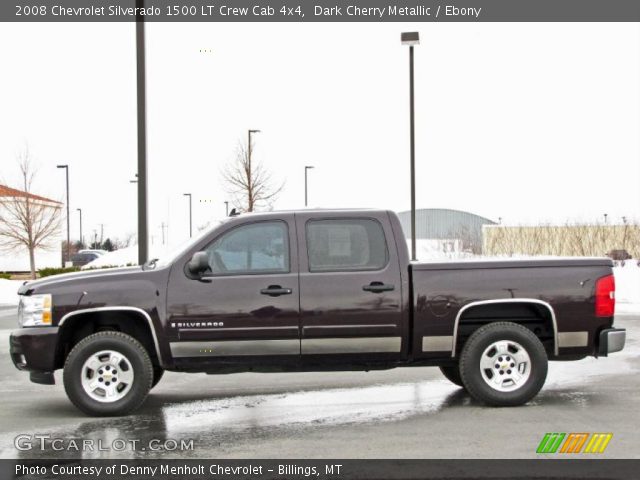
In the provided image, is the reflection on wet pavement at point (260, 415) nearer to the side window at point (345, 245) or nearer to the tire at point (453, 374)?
the tire at point (453, 374)

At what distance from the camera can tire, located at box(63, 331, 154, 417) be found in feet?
26.4

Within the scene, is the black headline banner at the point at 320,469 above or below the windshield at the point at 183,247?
below

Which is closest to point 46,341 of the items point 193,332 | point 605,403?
point 193,332

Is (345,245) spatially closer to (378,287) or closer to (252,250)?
(378,287)

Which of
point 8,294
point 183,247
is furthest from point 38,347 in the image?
point 8,294

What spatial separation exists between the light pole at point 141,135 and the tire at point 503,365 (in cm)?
759

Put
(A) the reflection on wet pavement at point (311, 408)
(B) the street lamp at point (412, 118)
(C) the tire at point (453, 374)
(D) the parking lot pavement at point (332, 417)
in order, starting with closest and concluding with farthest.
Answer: (D) the parking lot pavement at point (332, 417) < (A) the reflection on wet pavement at point (311, 408) < (C) the tire at point (453, 374) < (B) the street lamp at point (412, 118)

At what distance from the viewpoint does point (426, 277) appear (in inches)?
329


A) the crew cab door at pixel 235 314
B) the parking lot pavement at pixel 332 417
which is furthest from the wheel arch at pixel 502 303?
the crew cab door at pixel 235 314

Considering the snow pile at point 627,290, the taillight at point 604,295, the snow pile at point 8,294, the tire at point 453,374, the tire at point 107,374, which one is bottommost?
the snow pile at point 8,294

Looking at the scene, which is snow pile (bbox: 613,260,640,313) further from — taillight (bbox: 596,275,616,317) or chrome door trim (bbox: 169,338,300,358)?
chrome door trim (bbox: 169,338,300,358)

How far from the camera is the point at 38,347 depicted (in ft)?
26.8

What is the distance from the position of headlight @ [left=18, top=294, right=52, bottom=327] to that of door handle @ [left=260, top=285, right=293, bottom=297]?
2.08m

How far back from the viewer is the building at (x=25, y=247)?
156 feet
